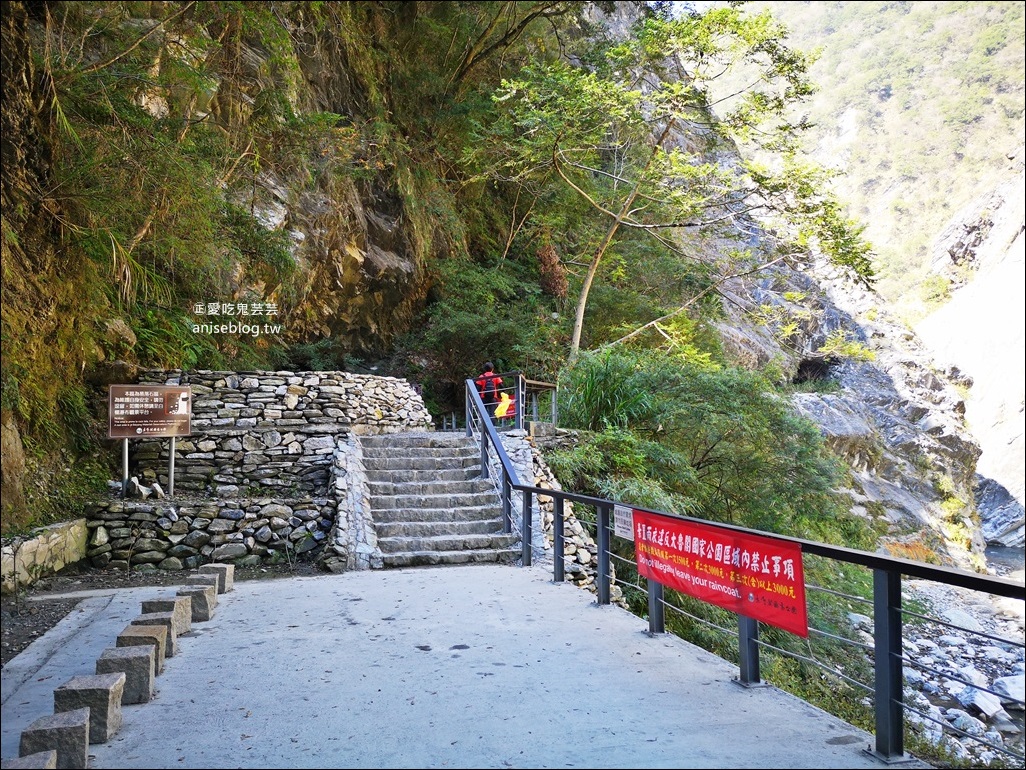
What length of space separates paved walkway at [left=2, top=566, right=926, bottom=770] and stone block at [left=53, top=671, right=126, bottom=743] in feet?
0.18

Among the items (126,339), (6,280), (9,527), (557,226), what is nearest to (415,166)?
(557,226)

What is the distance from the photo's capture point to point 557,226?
15758mm

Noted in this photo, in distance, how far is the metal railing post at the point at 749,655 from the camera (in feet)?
10.2

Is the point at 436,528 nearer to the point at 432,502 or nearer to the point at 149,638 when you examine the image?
the point at 432,502

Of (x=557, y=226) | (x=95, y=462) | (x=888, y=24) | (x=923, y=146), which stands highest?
(x=888, y=24)

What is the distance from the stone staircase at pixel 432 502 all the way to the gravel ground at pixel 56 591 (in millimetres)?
987

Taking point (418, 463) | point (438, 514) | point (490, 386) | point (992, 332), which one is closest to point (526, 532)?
point (438, 514)

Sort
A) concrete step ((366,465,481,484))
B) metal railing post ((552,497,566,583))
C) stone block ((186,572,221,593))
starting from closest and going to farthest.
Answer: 1. stone block ((186,572,221,593))
2. metal railing post ((552,497,566,583))
3. concrete step ((366,465,481,484))

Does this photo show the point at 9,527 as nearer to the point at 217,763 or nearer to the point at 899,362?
the point at 217,763

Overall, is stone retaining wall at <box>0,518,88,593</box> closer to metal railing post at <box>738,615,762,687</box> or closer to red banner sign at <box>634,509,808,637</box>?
red banner sign at <box>634,509,808,637</box>

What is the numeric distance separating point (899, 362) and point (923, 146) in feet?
109

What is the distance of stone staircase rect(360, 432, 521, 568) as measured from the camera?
680cm

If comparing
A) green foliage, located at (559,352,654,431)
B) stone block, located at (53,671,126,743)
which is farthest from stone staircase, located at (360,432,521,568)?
stone block, located at (53,671,126,743)

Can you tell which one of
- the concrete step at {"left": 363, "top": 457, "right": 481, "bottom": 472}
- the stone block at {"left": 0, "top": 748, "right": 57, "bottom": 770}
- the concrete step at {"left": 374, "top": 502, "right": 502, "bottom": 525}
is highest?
the concrete step at {"left": 363, "top": 457, "right": 481, "bottom": 472}
